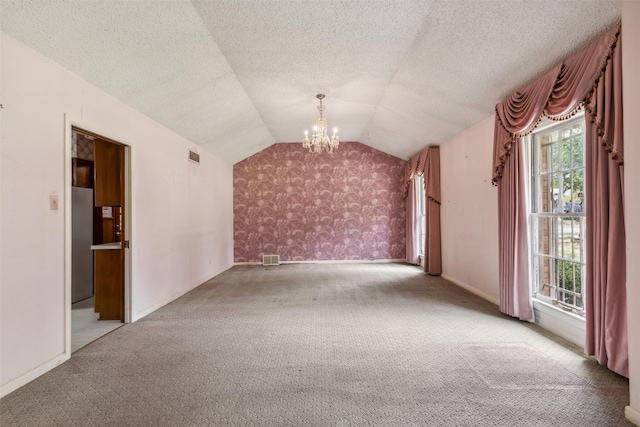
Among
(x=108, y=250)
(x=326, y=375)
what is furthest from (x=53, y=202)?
(x=326, y=375)

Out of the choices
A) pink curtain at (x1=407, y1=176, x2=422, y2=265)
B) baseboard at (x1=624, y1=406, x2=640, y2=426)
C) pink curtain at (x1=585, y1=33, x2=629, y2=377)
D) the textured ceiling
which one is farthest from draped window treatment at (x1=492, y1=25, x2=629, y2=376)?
pink curtain at (x1=407, y1=176, x2=422, y2=265)

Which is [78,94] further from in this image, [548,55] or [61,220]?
[548,55]

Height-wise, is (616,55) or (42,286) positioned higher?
(616,55)

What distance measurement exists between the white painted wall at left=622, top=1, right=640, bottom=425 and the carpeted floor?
32 cm

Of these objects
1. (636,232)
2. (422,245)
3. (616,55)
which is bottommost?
(422,245)

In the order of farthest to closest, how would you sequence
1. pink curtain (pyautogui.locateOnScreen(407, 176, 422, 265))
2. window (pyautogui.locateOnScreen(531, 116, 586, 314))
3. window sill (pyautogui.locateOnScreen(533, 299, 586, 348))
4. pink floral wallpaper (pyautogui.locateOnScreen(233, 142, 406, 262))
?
pink floral wallpaper (pyautogui.locateOnScreen(233, 142, 406, 262)) → pink curtain (pyautogui.locateOnScreen(407, 176, 422, 265)) → window (pyautogui.locateOnScreen(531, 116, 586, 314)) → window sill (pyautogui.locateOnScreen(533, 299, 586, 348))

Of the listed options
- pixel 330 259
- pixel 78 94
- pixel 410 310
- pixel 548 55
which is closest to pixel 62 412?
pixel 78 94

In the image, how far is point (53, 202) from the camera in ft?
8.76

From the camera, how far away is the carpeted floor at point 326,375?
1.96m

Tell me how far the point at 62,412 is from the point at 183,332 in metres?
1.39

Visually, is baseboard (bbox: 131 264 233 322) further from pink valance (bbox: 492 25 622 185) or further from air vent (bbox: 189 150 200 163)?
pink valance (bbox: 492 25 622 185)

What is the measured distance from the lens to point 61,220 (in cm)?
275

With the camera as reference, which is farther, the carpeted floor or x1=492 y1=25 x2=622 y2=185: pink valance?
x1=492 y1=25 x2=622 y2=185: pink valance

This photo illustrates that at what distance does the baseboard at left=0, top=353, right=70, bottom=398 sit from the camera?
2.23m
